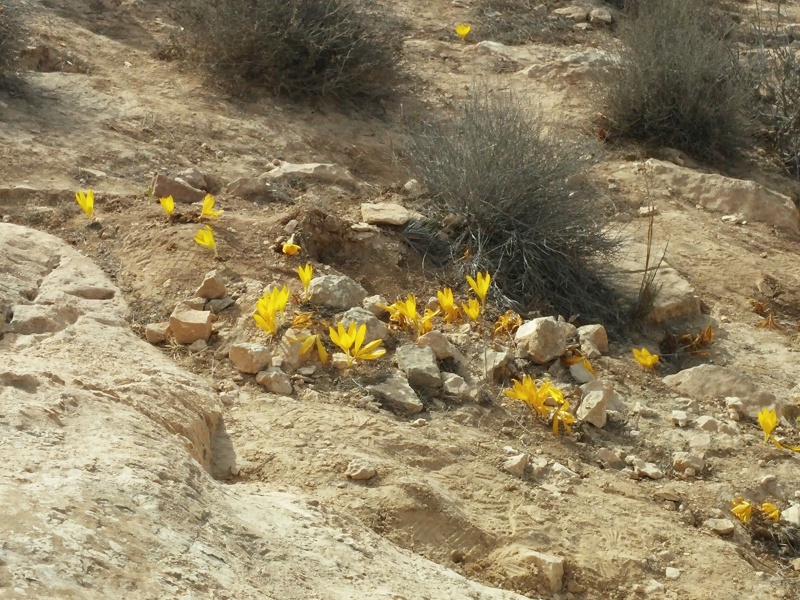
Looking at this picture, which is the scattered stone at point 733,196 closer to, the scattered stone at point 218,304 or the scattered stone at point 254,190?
the scattered stone at point 254,190

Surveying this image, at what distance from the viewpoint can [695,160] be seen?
6.73 m

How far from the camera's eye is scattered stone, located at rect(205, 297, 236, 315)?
11.6 ft

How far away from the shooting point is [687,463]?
326 cm

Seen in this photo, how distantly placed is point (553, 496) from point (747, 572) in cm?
57

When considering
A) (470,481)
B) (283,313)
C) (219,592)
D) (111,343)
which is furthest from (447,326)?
(219,592)

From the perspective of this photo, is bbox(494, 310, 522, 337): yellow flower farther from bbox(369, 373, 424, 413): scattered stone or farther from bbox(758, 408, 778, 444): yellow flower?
bbox(758, 408, 778, 444): yellow flower

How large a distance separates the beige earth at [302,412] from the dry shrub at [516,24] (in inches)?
95.6

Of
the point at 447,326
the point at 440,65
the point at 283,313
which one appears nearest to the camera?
the point at 283,313

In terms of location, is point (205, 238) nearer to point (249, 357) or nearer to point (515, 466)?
point (249, 357)

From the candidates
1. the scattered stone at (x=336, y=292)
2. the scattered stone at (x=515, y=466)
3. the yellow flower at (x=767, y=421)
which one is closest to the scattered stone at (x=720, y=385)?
the yellow flower at (x=767, y=421)

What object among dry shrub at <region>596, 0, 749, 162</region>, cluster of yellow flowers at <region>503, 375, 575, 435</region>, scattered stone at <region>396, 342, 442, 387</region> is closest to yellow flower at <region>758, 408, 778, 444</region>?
cluster of yellow flowers at <region>503, 375, 575, 435</region>

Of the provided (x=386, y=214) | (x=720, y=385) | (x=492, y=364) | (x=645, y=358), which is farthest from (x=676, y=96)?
(x=492, y=364)

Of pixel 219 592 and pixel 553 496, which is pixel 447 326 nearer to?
pixel 553 496

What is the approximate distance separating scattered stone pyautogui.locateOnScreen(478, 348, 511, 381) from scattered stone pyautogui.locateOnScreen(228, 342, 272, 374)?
29.4 inches
